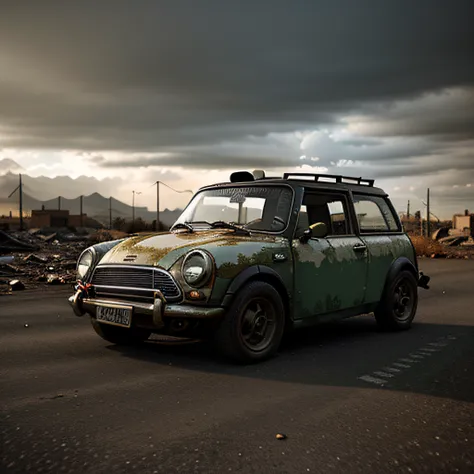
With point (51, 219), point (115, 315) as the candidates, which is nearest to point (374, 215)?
point (115, 315)

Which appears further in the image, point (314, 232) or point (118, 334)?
point (118, 334)

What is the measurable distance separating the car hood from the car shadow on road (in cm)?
99

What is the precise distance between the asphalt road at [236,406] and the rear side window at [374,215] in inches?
57.4

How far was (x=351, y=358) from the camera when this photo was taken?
18.2 ft

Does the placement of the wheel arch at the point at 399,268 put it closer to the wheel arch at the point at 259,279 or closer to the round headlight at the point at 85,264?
the wheel arch at the point at 259,279

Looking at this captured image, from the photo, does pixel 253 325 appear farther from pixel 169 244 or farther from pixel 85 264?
pixel 85 264

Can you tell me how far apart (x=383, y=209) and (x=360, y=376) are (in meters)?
3.19

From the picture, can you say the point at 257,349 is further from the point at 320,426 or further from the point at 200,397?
the point at 320,426

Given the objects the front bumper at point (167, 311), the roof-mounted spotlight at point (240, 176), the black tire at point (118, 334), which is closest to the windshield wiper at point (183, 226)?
the roof-mounted spotlight at point (240, 176)

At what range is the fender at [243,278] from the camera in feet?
16.2

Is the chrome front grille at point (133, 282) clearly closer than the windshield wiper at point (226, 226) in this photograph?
Yes

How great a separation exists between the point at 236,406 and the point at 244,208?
8.81 ft

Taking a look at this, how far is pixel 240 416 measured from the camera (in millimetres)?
3727

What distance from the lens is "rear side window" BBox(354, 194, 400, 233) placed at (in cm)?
689
